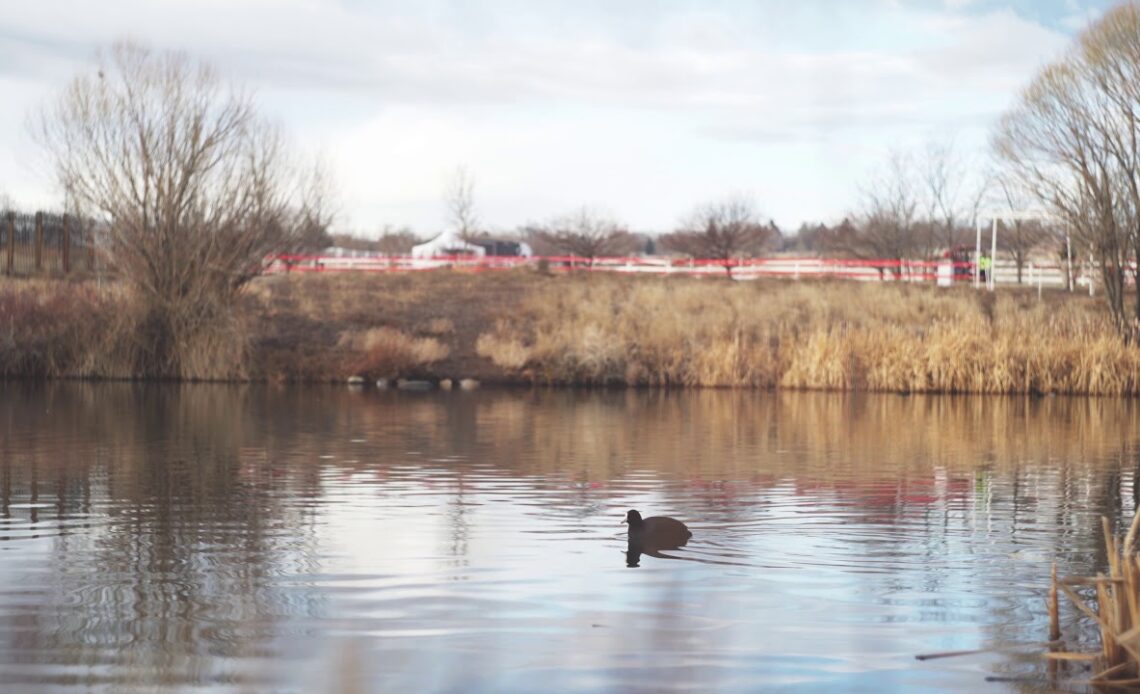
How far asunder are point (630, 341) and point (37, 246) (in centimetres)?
2240

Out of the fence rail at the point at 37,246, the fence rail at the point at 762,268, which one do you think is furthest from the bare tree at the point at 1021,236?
the fence rail at the point at 37,246

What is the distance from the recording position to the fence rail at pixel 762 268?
1996 inches

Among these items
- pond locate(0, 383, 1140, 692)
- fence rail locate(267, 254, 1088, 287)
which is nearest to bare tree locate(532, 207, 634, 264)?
fence rail locate(267, 254, 1088, 287)

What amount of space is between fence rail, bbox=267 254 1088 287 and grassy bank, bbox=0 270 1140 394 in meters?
9.13

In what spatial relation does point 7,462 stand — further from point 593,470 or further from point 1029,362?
point 1029,362

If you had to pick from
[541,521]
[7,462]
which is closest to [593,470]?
[541,521]

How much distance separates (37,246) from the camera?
152ft

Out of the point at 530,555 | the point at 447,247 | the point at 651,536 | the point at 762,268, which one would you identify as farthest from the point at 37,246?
the point at 447,247

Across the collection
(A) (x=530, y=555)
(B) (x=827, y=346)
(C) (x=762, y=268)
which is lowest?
(A) (x=530, y=555)

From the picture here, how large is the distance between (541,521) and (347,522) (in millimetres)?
1759

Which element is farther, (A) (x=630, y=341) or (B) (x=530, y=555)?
(A) (x=630, y=341)

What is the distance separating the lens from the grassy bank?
31.2 m

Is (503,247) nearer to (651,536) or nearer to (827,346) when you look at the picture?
(827,346)

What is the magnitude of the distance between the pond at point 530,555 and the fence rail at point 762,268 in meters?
28.9
